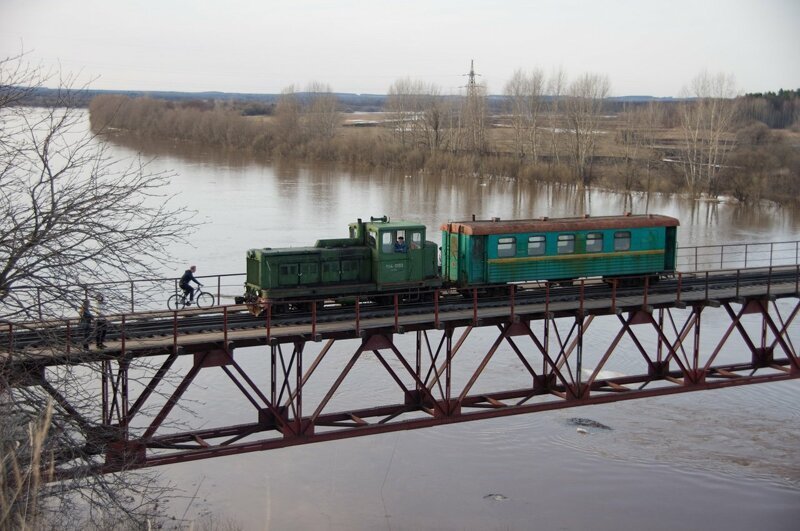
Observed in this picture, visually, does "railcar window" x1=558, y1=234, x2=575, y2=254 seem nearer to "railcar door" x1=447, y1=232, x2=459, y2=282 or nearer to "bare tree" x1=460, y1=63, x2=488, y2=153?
"railcar door" x1=447, y1=232, x2=459, y2=282

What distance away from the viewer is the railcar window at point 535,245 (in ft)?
89.0

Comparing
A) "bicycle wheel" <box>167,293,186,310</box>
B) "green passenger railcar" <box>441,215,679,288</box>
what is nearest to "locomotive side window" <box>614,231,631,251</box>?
"green passenger railcar" <box>441,215,679,288</box>

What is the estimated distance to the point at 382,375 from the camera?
33625mm

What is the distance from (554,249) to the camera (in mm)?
27562

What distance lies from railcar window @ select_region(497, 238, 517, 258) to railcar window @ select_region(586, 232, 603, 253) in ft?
8.64

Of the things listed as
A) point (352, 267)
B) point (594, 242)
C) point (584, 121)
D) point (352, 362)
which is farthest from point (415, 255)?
point (584, 121)

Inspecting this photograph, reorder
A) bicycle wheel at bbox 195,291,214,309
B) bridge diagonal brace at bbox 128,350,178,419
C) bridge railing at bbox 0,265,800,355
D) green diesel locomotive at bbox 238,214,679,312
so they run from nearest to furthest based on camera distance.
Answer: bridge diagonal brace at bbox 128,350,178,419 → bridge railing at bbox 0,265,800,355 → green diesel locomotive at bbox 238,214,679,312 → bicycle wheel at bbox 195,291,214,309

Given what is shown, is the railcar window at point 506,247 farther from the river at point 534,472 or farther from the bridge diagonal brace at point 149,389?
the bridge diagonal brace at point 149,389

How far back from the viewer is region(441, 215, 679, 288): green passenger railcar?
2648 centimetres

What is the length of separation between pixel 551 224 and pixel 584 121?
216 ft

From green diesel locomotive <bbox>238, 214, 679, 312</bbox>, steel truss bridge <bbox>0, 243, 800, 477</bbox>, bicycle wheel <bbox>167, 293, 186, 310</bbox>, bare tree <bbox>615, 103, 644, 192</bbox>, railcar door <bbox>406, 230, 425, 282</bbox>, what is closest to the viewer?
steel truss bridge <bbox>0, 243, 800, 477</bbox>

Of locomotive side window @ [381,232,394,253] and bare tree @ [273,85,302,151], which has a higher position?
bare tree @ [273,85,302,151]

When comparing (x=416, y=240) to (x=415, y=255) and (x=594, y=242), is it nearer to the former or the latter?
(x=415, y=255)

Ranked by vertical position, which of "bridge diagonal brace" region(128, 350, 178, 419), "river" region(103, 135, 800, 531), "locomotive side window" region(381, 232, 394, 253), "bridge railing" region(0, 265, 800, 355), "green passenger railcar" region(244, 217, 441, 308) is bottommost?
"river" region(103, 135, 800, 531)
